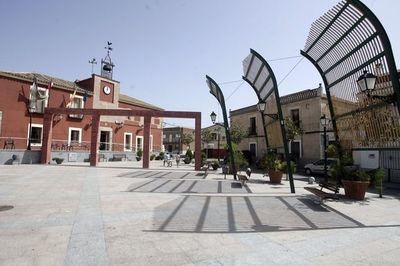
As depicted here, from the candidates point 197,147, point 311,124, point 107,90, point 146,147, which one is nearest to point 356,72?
point 197,147

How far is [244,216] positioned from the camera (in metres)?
6.92

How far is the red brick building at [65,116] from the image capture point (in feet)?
76.8

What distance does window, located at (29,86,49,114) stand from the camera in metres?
25.1

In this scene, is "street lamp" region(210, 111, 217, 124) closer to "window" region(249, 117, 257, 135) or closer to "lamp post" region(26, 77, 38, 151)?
"window" region(249, 117, 257, 135)

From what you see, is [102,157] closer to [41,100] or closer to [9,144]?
[41,100]

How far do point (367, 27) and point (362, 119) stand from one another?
303 centimetres

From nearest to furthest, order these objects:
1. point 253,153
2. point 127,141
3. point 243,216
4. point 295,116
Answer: point 243,216 < point 295,116 < point 253,153 < point 127,141

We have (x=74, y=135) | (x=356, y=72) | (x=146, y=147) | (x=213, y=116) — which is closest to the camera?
(x=356, y=72)

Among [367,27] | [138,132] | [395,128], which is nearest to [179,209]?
[395,128]

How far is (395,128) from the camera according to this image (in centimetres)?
779

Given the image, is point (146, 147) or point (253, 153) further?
point (253, 153)

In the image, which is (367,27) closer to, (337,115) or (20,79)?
(337,115)

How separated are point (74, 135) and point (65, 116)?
2149 millimetres

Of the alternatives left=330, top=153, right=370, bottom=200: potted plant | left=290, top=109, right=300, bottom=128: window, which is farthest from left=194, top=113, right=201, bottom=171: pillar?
left=330, top=153, right=370, bottom=200: potted plant
